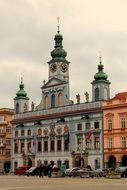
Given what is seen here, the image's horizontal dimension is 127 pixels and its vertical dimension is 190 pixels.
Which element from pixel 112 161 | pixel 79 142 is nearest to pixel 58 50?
pixel 79 142

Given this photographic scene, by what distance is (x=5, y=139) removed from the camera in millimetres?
102188

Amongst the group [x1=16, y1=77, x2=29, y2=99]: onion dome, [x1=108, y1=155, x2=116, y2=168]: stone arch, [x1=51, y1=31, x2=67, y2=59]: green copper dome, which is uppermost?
[x1=51, y1=31, x2=67, y2=59]: green copper dome

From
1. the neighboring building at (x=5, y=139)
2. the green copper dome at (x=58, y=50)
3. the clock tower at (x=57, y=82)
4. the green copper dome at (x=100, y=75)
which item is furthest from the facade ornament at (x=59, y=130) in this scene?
the neighboring building at (x=5, y=139)

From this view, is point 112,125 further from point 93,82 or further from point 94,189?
point 94,189

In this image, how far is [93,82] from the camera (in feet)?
270

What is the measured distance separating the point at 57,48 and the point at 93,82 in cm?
1270

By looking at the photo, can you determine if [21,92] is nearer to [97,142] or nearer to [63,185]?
[97,142]

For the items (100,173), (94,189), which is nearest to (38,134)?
(100,173)

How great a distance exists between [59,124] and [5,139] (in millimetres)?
21539

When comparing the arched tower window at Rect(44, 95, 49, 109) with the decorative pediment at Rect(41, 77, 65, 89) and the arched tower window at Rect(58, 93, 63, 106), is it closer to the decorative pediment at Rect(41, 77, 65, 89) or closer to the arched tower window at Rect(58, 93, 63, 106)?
the decorative pediment at Rect(41, 77, 65, 89)

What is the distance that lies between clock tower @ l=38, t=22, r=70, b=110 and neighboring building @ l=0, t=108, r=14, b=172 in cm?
1567

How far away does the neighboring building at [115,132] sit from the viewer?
7412cm

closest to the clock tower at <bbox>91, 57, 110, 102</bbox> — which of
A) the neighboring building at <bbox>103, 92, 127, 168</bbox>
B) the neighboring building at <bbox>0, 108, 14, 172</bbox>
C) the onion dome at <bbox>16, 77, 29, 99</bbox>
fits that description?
the neighboring building at <bbox>103, 92, 127, 168</bbox>

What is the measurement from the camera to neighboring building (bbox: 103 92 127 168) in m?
74.1
